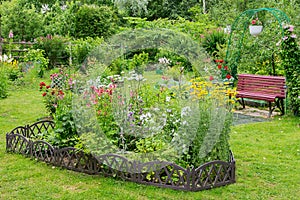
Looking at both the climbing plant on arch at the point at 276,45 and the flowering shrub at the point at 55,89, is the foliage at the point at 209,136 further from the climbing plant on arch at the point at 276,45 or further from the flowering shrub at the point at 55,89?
the climbing plant on arch at the point at 276,45

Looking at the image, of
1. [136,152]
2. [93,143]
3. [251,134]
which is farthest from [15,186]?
[251,134]

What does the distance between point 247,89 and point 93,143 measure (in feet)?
16.0

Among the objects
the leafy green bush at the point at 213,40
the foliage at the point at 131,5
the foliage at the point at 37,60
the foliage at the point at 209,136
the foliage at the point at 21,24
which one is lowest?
the foliage at the point at 209,136

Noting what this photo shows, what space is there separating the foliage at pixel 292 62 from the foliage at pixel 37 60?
7198 millimetres

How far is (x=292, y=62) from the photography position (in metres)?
7.41

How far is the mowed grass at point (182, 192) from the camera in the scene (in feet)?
13.4

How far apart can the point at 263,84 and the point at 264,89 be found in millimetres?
108

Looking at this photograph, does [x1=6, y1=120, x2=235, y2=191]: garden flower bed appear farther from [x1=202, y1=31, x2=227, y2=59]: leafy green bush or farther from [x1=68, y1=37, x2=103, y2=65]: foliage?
[x1=202, y1=31, x2=227, y2=59]: leafy green bush

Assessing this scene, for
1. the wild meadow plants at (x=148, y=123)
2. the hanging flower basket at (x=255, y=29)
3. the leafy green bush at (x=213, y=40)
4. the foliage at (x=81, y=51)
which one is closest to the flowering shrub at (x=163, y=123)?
the wild meadow plants at (x=148, y=123)

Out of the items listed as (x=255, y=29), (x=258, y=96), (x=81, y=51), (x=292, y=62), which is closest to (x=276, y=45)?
(x=292, y=62)

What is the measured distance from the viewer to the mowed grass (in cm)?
407

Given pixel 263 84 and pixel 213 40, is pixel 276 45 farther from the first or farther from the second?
pixel 213 40

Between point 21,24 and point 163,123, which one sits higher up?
point 21,24

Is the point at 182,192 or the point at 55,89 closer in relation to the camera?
the point at 182,192
